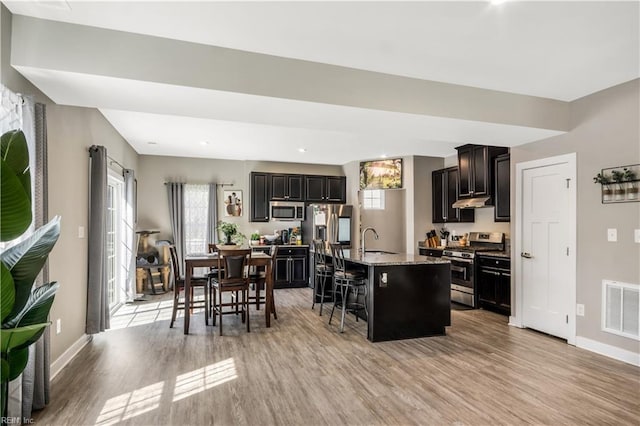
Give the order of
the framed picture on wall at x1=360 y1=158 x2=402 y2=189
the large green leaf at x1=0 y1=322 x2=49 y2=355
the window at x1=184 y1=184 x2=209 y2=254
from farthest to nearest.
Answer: the window at x1=184 y1=184 x2=209 y2=254
the framed picture on wall at x1=360 y1=158 x2=402 y2=189
the large green leaf at x1=0 y1=322 x2=49 y2=355

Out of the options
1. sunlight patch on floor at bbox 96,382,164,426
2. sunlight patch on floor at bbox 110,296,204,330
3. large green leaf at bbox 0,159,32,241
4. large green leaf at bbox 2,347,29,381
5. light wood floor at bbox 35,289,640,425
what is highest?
large green leaf at bbox 0,159,32,241

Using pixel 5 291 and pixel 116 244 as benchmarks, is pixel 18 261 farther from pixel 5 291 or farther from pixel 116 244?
pixel 116 244

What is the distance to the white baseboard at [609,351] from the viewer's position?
334 centimetres

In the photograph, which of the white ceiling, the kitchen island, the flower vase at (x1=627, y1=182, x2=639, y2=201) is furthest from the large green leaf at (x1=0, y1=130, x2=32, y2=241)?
the flower vase at (x1=627, y1=182, x2=639, y2=201)

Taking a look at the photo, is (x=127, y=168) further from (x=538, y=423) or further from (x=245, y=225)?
(x=538, y=423)

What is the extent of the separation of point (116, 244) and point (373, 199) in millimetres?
4849

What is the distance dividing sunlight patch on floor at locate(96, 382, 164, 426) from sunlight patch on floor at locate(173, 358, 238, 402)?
0.15m

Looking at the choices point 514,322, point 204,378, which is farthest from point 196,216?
point 514,322

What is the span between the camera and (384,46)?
2.76 m

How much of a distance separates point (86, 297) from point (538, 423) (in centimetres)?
428

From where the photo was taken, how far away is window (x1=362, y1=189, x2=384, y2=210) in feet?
24.4

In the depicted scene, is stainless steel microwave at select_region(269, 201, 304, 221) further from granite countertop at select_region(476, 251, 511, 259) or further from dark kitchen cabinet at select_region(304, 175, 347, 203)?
granite countertop at select_region(476, 251, 511, 259)

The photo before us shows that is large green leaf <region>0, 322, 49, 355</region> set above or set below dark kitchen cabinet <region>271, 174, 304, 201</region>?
below

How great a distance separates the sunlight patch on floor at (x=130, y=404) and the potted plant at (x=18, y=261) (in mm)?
780
